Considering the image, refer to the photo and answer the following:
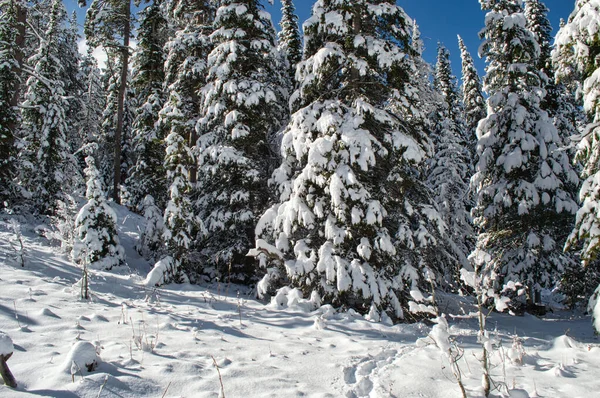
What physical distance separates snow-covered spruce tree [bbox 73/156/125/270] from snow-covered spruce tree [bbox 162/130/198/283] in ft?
6.95

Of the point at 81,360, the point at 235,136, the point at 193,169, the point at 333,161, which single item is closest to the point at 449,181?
the point at 235,136

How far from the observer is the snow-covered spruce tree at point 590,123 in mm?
7281

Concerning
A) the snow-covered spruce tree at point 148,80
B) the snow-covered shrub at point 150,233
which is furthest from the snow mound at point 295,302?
the snow-covered spruce tree at point 148,80

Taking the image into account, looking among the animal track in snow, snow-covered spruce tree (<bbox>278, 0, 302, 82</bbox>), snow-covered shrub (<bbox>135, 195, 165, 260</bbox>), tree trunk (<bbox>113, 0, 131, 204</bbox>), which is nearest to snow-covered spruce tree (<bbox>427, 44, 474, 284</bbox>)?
snow-covered spruce tree (<bbox>278, 0, 302, 82</bbox>)

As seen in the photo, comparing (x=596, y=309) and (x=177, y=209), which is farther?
(x=177, y=209)

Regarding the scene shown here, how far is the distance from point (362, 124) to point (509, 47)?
939 centimetres

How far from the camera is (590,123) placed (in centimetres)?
798

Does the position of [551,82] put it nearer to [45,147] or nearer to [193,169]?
[193,169]

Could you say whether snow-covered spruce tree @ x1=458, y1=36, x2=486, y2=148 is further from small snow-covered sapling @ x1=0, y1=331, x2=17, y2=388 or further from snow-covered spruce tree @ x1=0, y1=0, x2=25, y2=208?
small snow-covered sapling @ x1=0, y1=331, x2=17, y2=388

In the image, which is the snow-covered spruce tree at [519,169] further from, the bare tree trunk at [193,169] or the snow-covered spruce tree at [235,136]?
the bare tree trunk at [193,169]

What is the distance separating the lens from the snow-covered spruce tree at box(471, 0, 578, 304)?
13758mm

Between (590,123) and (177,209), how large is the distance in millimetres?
10981

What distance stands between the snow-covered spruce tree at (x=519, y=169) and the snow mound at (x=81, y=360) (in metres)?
12.8

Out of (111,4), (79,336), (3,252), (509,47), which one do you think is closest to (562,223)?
(509,47)
